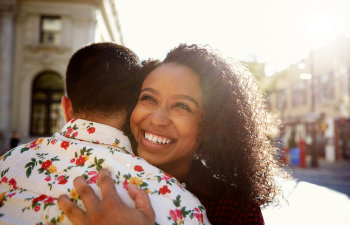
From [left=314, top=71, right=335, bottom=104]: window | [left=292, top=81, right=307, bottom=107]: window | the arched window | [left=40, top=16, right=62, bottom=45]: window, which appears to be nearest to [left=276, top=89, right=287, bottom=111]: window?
[left=292, top=81, right=307, bottom=107]: window

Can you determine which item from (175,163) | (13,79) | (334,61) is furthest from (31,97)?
(334,61)

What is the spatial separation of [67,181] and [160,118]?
95 centimetres

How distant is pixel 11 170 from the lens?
71.4 inches

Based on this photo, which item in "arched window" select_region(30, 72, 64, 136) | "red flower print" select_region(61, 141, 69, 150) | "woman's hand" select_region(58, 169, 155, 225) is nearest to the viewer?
"woman's hand" select_region(58, 169, 155, 225)

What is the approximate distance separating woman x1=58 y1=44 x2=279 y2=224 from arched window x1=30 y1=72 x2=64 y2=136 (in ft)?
62.9

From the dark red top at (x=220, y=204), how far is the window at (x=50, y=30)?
20.9 meters

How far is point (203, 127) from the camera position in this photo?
2.62m

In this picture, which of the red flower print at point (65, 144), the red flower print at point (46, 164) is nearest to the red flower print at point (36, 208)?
the red flower print at point (46, 164)

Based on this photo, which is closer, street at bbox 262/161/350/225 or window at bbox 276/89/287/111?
street at bbox 262/161/350/225

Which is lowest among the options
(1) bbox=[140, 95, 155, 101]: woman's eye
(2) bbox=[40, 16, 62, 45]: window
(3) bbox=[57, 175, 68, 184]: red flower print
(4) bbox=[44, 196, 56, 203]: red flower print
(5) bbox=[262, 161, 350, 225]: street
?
(5) bbox=[262, 161, 350, 225]: street

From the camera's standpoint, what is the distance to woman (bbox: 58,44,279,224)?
8.34 feet

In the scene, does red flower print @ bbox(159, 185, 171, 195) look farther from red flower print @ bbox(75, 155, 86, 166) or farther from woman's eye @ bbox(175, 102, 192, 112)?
woman's eye @ bbox(175, 102, 192, 112)

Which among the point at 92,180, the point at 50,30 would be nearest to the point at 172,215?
the point at 92,180

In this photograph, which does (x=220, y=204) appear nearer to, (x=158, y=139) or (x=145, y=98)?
(x=158, y=139)
